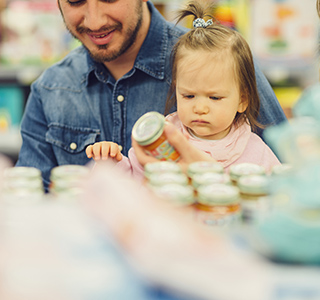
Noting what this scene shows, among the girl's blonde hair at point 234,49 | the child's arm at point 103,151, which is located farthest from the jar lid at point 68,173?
the girl's blonde hair at point 234,49

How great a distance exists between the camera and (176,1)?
10.3 ft

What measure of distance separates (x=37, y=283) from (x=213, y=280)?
21 centimetres

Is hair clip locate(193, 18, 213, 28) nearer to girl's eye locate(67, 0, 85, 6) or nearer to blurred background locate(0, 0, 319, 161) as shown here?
girl's eye locate(67, 0, 85, 6)

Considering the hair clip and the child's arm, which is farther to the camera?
the hair clip

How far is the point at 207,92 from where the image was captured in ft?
4.58

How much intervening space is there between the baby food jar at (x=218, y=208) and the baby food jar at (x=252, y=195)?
0.08ft

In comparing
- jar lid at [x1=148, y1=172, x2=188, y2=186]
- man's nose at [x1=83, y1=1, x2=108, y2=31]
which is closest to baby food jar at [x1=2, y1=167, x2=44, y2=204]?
jar lid at [x1=148, y1=172, x2=188, y2=186]

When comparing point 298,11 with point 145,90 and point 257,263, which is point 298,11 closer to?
point 145,90

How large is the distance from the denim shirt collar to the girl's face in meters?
0.37

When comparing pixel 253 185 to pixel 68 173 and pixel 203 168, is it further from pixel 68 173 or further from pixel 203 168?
pixel 68 173

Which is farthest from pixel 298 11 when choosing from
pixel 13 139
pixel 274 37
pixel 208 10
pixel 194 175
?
pixel 194 175

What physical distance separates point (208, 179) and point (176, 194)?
10 centimetres

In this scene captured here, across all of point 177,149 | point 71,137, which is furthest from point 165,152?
point 71,137

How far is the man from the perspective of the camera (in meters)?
1.75
